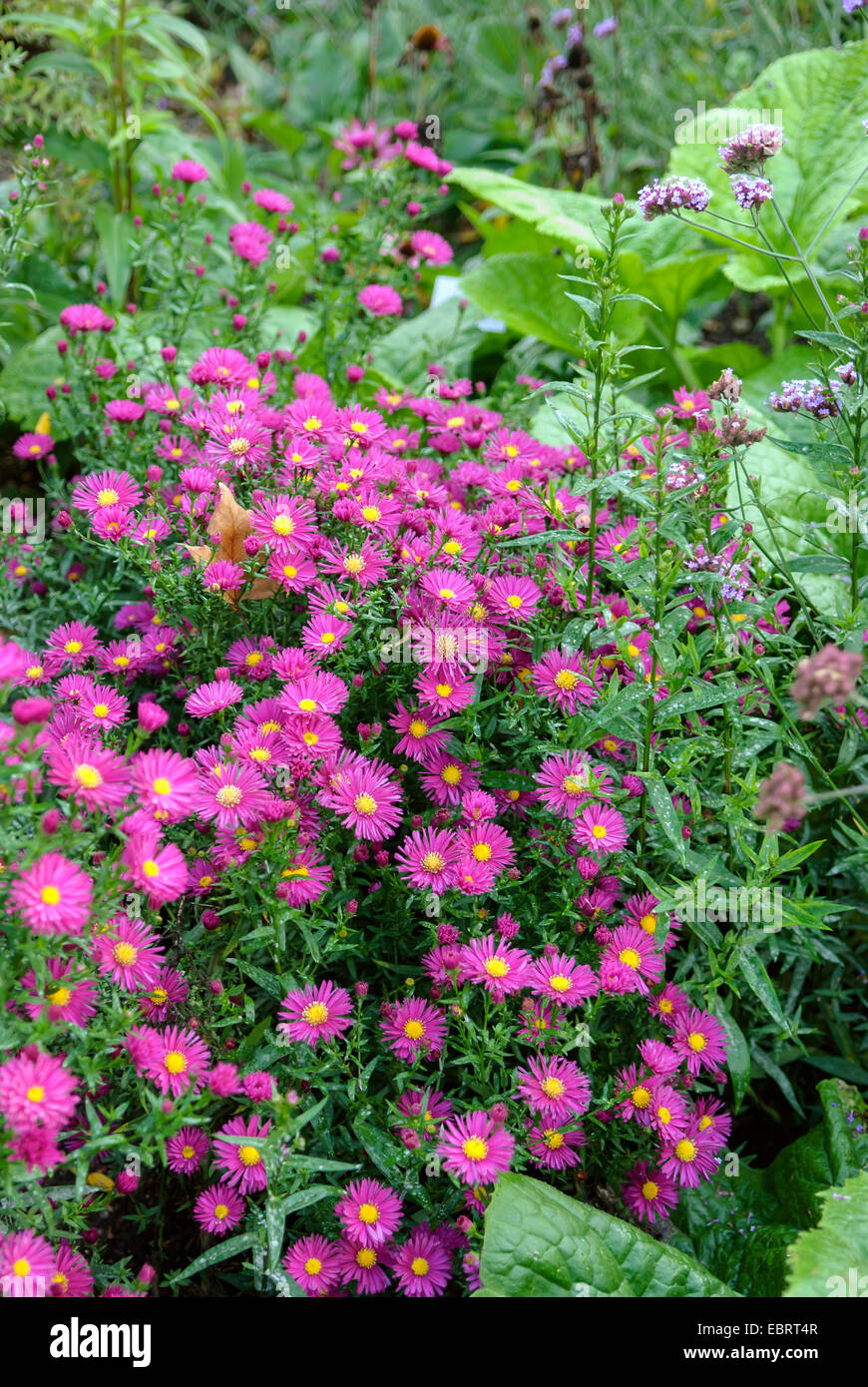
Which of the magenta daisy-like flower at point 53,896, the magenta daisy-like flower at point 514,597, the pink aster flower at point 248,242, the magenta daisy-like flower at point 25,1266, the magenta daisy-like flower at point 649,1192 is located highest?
the pink aster flower at point 248,242

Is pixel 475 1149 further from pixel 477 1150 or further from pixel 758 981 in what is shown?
pixel 758 981

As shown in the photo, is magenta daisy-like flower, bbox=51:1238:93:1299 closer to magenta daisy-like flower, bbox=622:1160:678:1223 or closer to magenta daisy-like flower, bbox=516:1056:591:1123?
magenta daisy-like flower, bbox=516:1056:591:1123

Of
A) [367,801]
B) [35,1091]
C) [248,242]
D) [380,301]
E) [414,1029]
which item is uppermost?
[248,242]

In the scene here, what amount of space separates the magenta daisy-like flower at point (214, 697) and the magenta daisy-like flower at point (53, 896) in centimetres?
40

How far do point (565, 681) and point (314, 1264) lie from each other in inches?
29.9

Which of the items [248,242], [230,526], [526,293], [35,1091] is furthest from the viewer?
[526,293]

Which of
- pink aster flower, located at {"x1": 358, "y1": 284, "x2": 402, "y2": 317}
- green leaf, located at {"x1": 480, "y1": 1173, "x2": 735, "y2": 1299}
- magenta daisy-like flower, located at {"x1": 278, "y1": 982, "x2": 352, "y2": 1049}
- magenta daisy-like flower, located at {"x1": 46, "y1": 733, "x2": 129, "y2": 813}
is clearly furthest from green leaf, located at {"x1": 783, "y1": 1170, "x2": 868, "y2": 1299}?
pink aster flower, located at {"x1": 358, "y1": 284, "x2": 402, "y2": 317}

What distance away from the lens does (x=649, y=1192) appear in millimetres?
1484

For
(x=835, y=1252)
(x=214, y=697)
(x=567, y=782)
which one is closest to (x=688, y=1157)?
(x=835, y=1252)

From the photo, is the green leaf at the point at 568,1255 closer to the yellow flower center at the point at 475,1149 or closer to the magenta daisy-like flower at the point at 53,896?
the yellow flower center at the point at 475,1149

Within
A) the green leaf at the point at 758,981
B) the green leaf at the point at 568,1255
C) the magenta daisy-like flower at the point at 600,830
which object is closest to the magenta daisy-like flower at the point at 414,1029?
the green leaf at the point at 568,1255

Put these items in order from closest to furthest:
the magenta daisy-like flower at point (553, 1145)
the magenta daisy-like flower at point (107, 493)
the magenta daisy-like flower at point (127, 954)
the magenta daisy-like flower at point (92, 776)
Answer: the magenta daisy-like flower at point (92, 776), the magenta daisy-like flower at point (127, 954), the magenta daisy-like flower at point (553, 1145), the magenta daisy-like flower at point (107, 493)

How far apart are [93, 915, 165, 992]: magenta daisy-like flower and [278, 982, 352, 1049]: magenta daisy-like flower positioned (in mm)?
164

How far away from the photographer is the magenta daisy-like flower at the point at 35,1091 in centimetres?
104
